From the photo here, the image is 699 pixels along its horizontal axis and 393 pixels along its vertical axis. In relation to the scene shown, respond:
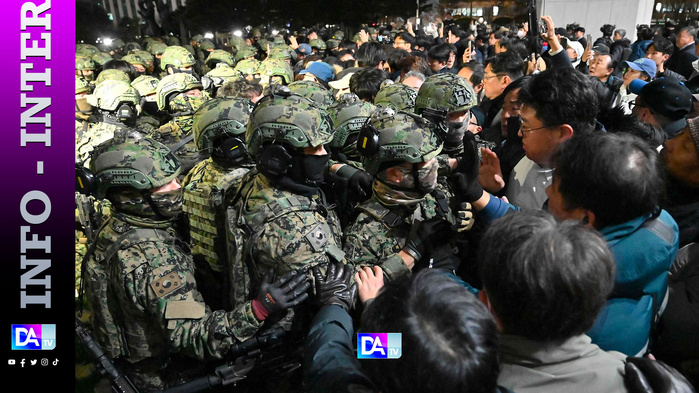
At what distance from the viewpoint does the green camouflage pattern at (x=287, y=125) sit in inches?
106

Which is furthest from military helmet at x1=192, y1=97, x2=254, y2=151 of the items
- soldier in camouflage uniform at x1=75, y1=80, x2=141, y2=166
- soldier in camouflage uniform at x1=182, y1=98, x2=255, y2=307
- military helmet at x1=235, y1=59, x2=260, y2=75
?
military helmet at x1=235, y1=59, x2=260, y2=75

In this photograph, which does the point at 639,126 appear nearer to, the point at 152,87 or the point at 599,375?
the point at 599,375

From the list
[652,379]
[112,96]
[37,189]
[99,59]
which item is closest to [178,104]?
[112,96]

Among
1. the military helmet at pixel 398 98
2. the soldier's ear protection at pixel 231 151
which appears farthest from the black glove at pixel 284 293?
the military helmet at pixel 398 98

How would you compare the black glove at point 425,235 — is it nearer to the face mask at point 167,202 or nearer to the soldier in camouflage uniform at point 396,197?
the soldier in camouflage uniform at point 396,197

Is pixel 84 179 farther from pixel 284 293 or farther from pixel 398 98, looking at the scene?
pixel 398 98

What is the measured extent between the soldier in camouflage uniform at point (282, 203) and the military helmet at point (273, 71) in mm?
5642

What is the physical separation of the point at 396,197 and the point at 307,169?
25.5 inches

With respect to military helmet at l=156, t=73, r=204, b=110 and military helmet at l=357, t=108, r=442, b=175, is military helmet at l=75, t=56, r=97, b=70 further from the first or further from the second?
military helmet at l=357, t=108, r=442, b=175

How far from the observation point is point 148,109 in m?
6.32

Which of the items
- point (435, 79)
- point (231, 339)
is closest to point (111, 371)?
point (231, 339)

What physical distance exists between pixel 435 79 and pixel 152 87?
192 inches

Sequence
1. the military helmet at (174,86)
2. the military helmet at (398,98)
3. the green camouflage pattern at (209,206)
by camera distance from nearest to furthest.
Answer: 1. the green camouflage pattern at (209,206)
2. the military helmet at (398,98)
3. the military helmet at (174,86)

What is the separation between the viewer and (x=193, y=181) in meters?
3.66
